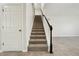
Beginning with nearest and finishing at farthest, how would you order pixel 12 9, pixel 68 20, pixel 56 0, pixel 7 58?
pixel 7 58 → pixel 56 0 → pixel 12 9 → pixel 68 20

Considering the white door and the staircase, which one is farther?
the staircase

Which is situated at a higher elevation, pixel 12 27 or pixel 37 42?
pixel 12 27

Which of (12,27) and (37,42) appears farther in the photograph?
(37,42)

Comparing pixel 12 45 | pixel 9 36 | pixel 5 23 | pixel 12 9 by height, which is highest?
pixel 12 9

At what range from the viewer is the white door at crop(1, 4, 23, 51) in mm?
3867

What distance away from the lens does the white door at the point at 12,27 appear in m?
3.87

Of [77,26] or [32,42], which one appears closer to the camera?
[32,42]

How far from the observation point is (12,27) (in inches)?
155

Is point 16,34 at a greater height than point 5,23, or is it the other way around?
point 5,23

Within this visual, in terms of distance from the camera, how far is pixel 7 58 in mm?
1091

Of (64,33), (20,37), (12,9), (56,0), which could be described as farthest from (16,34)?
(64,33)

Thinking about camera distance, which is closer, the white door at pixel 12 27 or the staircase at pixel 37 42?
the white door at pixel 12 27

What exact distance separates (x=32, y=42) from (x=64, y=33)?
524 cm

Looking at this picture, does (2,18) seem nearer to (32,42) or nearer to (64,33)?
(32,42)
